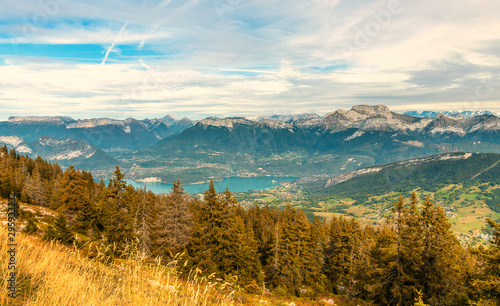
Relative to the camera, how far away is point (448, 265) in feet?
66.2

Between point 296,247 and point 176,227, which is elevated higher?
point 176,227

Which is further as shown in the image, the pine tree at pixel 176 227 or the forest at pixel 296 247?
the pine tree at pixel 176 227

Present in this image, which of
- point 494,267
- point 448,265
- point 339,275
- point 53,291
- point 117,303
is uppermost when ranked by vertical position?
point 53,291

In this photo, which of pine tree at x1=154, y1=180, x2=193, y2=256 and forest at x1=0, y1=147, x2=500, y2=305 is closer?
forest at x1=0, y1=147, x2=500, y2=305

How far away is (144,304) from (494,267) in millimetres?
20118

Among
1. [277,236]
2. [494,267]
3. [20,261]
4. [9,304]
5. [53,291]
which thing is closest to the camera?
[9,304]

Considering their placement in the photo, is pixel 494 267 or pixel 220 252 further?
pixel 220 252

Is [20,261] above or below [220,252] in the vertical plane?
above

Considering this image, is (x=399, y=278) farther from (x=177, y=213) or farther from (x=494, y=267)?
(x=177, y=213)

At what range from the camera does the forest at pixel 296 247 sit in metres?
18.7

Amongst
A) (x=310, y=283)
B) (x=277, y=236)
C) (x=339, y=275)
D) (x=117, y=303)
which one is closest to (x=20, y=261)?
(x=117, y=303)

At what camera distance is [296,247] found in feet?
123

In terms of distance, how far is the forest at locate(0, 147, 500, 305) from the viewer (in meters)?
18.7

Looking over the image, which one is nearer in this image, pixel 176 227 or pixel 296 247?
pixel 176 227
